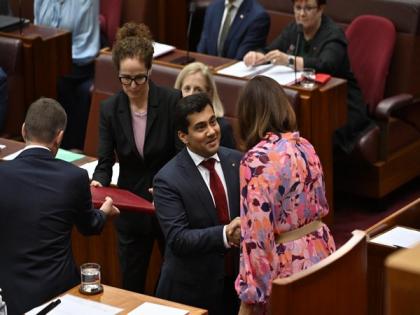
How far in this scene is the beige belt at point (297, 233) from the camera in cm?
251

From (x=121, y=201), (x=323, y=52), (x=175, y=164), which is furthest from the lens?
(x=323, y=52)

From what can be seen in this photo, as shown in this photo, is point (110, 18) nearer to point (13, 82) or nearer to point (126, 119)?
point (13, 82)

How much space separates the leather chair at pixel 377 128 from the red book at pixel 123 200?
189 centimetres

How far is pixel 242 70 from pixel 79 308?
2.29 metres

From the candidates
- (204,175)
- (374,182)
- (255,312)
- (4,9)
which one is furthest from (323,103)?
(4,9)

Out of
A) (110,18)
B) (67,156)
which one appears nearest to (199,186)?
(67,156)

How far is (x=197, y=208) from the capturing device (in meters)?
2.73

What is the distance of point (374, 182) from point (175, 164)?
7.77 ft

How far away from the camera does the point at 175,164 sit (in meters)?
2.77

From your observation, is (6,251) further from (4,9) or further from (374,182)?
(4,9)

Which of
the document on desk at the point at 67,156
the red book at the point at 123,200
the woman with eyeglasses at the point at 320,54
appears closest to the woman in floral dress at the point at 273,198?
the red book at the point at 123,200

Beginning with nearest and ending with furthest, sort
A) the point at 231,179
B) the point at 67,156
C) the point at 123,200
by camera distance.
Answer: the point at 231,179 → the point at 123,200 → the point at 67,156

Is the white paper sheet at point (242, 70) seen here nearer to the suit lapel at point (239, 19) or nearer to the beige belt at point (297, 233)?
the suit lapel at point (239, 19)

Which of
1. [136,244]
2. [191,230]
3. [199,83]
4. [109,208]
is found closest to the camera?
[191,230]
